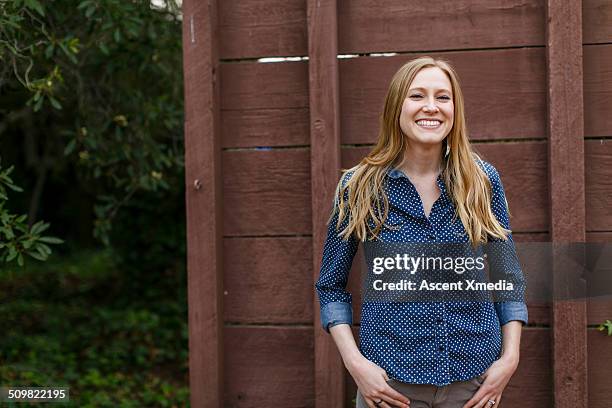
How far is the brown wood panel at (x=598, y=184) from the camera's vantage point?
277 cm

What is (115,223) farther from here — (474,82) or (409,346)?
(409,346)

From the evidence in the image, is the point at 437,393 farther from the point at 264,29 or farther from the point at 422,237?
the point at 264,29

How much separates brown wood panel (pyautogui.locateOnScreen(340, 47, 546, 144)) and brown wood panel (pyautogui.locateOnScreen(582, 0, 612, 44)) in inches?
6.9

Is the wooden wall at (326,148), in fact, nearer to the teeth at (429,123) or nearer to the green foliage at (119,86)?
the teeth at (429,123)

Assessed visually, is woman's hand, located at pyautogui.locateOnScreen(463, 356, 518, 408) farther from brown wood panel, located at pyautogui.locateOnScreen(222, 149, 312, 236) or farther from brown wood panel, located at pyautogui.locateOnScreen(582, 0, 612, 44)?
brown wood panel, located at pyautogui.locateOnScreen(582, 0, 612, 44)

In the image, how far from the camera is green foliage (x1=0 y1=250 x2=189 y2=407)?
469 centimetres

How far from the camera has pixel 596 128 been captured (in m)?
2.77

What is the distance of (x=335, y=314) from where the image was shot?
217cm

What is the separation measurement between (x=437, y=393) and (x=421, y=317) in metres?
0.21

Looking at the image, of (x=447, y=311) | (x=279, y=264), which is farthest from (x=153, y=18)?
(x=447, y=311)

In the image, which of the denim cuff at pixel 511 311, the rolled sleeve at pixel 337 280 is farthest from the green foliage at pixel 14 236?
the denim cuff at pixel 511 311

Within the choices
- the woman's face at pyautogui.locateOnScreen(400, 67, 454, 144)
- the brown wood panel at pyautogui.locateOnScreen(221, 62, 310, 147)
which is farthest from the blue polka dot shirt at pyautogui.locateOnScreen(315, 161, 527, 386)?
the brown wood panel at pyautogui.locateOnScreen(221, 62, 310, 147)

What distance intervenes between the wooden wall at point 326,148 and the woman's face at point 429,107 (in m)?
0.73

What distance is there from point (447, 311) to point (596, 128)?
44.4 inches
